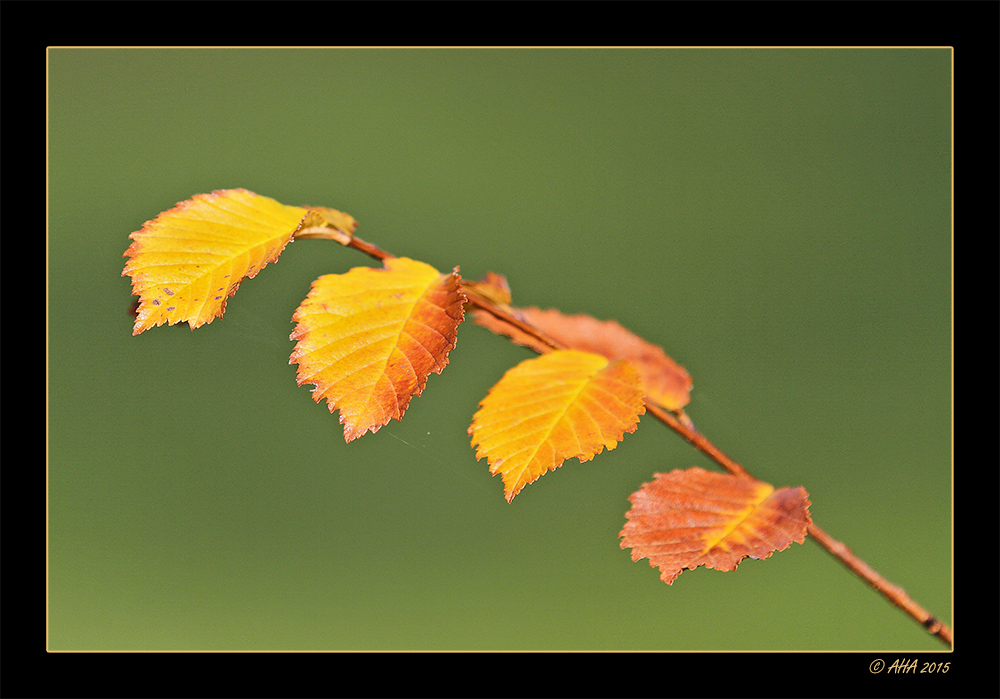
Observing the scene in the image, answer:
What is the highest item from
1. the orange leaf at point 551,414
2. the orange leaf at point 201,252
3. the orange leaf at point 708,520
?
the orange leaf at point 201,252

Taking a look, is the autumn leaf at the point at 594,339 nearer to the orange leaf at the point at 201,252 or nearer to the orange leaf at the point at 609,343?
the orange leaf at the point at 609,343

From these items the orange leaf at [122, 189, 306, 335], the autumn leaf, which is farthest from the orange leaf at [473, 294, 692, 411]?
the orange leaf at [122, 189, 306, 335]

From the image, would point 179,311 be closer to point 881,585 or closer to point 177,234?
point 177,234

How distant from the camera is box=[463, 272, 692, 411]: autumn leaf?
363 millimetres

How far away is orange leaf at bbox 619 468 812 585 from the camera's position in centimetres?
29

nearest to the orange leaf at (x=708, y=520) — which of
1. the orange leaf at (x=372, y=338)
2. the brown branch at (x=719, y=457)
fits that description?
the brown branch at (x=719, y=457)

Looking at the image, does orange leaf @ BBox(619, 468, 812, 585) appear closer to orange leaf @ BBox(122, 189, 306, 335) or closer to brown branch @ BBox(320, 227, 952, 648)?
brown branch @ BBox(320, 227, 952, 648)

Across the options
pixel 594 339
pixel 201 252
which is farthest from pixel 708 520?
pixel 201 252

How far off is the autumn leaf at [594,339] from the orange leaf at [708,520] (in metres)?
0.06

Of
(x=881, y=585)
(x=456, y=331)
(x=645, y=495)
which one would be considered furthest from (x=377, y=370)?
(x=881, y=585)

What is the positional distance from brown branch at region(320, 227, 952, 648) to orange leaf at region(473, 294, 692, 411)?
0.04 feet

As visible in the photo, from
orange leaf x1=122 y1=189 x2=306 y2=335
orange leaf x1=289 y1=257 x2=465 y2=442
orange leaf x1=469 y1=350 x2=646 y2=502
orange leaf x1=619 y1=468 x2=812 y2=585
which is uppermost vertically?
orange leaf x1=122 y1=189 x2=306 y2=335

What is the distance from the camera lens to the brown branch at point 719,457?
12.0 inches

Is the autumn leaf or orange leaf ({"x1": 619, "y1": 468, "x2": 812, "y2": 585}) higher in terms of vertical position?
the autumn leaf
